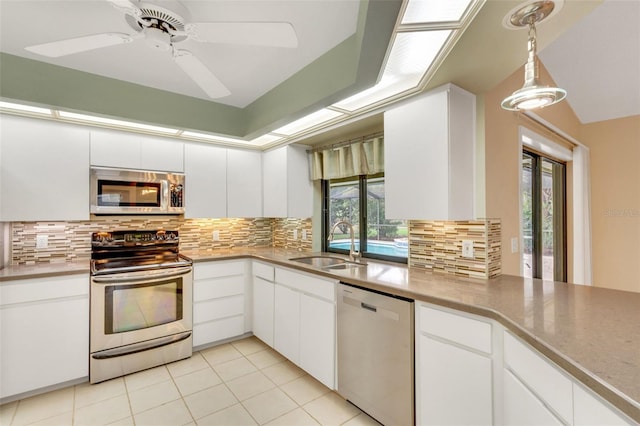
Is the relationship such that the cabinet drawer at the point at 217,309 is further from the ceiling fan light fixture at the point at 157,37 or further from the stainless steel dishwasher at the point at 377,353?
the ceiling fan light fixture at the point at 157,37

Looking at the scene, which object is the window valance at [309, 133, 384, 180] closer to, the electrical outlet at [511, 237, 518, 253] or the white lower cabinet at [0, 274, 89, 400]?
the electrical outlet at [511, 237, 518, 253]

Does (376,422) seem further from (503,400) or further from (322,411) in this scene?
(503,400)

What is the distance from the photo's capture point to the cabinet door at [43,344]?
2135 mm

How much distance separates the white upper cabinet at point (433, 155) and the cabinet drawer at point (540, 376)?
81 centimetres

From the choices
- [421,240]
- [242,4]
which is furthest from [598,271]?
[242,4]

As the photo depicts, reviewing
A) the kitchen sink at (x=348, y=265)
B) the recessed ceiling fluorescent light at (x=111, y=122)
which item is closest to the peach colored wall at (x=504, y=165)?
the kitchen sink at (x=348, y=265)

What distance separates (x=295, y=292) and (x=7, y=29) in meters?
2.56

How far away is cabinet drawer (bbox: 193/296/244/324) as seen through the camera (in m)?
2.92

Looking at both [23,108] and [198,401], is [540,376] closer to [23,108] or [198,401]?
[198,401]

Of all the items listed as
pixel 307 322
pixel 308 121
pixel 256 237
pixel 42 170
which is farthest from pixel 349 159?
pixel 42 170

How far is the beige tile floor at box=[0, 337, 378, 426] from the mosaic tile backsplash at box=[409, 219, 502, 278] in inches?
46.4

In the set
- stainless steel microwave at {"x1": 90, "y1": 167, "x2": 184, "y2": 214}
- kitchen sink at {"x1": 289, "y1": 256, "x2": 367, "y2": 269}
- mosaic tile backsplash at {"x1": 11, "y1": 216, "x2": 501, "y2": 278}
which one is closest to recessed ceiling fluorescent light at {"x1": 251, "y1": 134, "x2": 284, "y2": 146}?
stainless steel microwave at {"x1": 90, "y1": 167, "x2": 184, "y2": 214}

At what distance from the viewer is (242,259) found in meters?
3.22

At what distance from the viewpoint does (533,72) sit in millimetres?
1269
